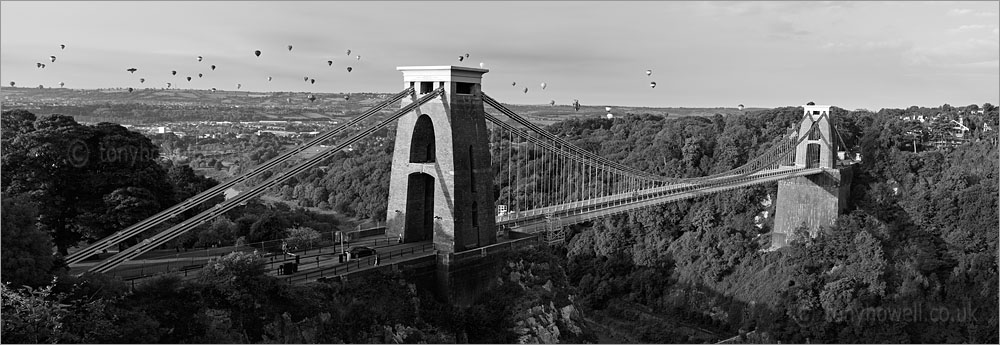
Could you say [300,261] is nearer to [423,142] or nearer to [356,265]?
[356,265]

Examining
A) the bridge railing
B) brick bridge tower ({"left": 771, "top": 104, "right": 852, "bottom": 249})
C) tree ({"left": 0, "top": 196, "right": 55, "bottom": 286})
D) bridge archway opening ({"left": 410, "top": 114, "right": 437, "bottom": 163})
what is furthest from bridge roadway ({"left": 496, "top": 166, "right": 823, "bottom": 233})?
tree ({"left": 0, "top": 196, "right": 55, "bottom": 286})

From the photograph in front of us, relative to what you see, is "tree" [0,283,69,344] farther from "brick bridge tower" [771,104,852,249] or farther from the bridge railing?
"brick bridge tower" [771,104,852,249]

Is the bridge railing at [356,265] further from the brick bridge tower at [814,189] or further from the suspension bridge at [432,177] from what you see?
the brick bridge tower at [814,189]

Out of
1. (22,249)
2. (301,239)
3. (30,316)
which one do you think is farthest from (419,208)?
(30,316)

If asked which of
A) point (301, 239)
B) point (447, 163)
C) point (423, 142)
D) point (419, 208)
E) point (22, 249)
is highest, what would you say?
point (423, 142)

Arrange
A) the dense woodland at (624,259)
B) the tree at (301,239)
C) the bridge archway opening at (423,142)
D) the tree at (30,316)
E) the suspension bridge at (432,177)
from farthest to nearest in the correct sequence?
the bridge archway opening at (423,142), the tree at (301,239), the suspension bridge at (432,177), the dense woodland at (624,259), the tree at (30,316)

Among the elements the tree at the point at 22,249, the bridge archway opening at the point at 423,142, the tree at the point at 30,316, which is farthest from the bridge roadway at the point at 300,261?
the tree at the point at 30,316
